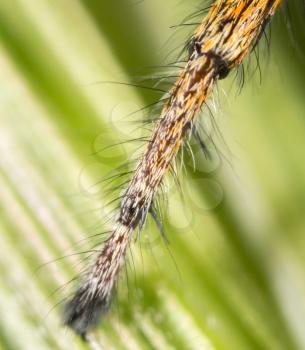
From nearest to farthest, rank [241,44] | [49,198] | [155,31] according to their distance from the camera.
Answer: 1. [241,44]
2. [49,198]
3. [155,31]

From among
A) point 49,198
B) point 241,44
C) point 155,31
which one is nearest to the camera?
point 241,44

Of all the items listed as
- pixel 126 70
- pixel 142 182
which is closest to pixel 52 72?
pixel 126 70

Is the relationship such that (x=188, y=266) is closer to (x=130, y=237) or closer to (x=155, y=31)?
(x=130, y=237)

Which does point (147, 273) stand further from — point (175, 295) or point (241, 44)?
point (241, 44)

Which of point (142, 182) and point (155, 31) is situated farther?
point (155, 31)

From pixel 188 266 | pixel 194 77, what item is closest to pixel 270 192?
pixel 188 266

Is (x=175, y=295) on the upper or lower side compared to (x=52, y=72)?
lower

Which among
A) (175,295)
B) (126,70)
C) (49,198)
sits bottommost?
(175,295)
